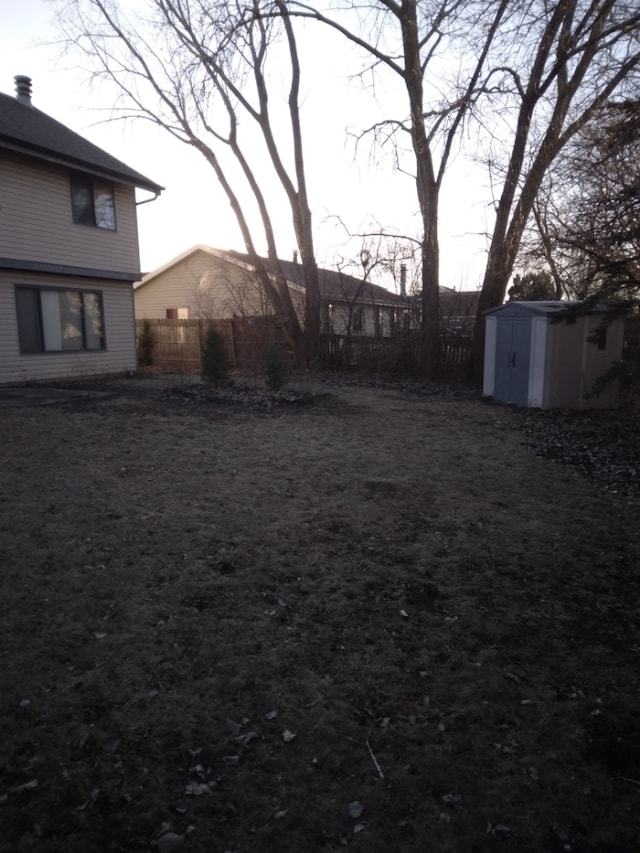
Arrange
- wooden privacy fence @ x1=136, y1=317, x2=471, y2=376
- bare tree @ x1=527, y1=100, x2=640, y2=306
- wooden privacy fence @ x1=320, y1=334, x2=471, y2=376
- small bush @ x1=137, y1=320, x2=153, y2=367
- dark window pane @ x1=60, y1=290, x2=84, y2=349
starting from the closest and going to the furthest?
bare tree @ x1=527, y1=100, x2=640, y2=306, dark window pane @ x1=60, y1=290, x2=84, y2=349, wooden privacy fence @ x1=320, y1=334, x2=471, y2=376, wooden privacy fence @ x1=136, y1=317, x2=471, y2=376, small bush @ x1=137, y1=320, x2=153, y2=367

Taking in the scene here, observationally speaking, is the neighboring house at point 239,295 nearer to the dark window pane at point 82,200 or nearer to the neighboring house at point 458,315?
the neighboring house at point 458,315

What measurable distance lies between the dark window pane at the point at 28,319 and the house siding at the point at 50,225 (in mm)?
730

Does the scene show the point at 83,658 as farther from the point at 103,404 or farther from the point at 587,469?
the point at 103,404

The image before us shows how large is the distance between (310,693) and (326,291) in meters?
17.4

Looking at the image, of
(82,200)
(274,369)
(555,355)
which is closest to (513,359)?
(555,355)

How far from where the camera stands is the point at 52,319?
13367 mm

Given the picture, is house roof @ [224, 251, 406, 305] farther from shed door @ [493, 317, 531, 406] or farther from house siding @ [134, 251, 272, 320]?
shed door @ [493, 317, 531, 406]

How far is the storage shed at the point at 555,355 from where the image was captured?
1049 centimetres

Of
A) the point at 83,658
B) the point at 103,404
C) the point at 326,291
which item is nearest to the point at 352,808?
the point at 83,658

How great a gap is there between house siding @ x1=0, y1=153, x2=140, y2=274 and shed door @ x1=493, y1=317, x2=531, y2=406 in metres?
9.35

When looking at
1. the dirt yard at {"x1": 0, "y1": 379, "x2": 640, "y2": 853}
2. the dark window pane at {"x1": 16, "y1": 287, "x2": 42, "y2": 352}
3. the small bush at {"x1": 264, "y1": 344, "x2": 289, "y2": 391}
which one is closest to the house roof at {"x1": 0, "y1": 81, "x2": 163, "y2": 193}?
the dark window pane at {"x1": 16, "y1": 287, "x2": 42, "y2": 352}

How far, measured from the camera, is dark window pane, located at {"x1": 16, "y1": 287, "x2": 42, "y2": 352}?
1264 cm

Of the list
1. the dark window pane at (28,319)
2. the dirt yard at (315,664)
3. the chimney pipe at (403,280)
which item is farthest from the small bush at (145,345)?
the dirt yard at (315,664)

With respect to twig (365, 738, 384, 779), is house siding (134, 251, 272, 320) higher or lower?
higher
